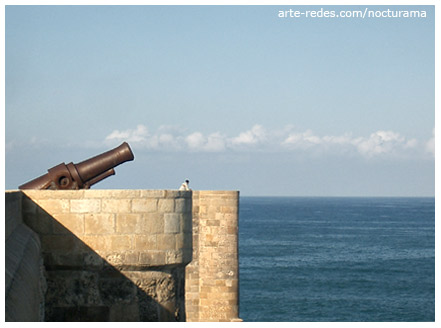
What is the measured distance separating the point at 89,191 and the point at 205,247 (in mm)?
10645

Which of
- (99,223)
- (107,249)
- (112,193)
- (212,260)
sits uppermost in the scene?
(112,193)

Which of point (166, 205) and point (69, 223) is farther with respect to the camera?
point (166, 205)

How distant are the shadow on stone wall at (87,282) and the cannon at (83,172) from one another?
60.3 inches

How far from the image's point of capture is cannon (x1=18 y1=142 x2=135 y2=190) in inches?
475

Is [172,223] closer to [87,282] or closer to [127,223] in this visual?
[127,223]

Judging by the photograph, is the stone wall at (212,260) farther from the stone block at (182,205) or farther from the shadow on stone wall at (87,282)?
the shadow on stone wall at (87,282)

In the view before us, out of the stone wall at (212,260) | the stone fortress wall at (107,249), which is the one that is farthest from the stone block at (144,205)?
the stone wall at (212,260)

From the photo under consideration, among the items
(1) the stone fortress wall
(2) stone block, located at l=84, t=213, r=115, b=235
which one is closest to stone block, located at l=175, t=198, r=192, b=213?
(1) the stone fortress wall

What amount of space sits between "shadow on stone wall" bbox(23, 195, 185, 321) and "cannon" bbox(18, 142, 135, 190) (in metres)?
1.53

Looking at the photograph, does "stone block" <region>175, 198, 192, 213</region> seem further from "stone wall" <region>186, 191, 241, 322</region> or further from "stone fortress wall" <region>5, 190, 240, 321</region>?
"stone wall" <region>186, 191, 241, 322</region>

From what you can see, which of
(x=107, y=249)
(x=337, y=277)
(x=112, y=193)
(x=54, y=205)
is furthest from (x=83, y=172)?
(x=337, y=277)

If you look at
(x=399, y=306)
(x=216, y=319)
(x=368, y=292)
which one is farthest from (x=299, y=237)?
(x=216, y=319)

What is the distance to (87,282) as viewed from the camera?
1055cm

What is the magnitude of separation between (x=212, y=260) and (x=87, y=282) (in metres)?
10.5
